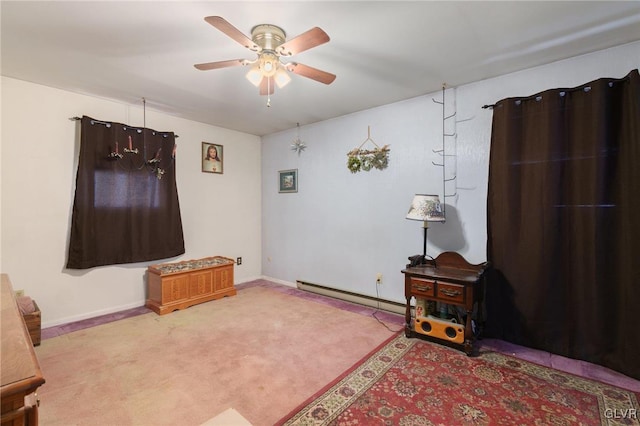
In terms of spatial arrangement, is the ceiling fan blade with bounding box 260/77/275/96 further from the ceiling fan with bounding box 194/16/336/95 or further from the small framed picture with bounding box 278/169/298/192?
the small framed picture with bounding box 278/169/298/192

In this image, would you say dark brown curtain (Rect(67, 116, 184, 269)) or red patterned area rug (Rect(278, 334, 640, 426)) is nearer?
red patterned area rug (Rect(278, 334, 640, 426))

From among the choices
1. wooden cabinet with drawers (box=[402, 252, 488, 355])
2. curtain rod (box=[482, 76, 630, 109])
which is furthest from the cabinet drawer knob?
curtain rod (box=[482, 76, 630, 109])

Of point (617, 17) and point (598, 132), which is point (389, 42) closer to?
point (617, 17)

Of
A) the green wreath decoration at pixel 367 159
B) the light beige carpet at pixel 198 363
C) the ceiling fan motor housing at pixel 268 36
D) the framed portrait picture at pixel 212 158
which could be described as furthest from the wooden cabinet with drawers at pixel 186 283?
the ceiling fan motor housing at pixel 268 36

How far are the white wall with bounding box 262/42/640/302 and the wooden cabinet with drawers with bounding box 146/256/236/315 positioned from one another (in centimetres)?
107

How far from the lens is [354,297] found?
3.85 meters

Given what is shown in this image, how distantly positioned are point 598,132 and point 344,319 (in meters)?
2.79

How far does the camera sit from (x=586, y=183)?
2.37 m

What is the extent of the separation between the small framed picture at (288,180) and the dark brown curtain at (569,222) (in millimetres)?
2714

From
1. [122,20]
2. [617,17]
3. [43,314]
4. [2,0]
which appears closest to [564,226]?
[617,17]

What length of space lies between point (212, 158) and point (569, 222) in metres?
4.32

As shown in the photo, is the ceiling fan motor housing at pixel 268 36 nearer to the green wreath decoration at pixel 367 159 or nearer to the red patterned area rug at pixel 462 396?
the green wreath decoration at pixel 367 159

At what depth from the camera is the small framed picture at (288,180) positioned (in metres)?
4.64

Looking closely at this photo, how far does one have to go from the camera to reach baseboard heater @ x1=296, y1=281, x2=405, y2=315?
3.49 meters
